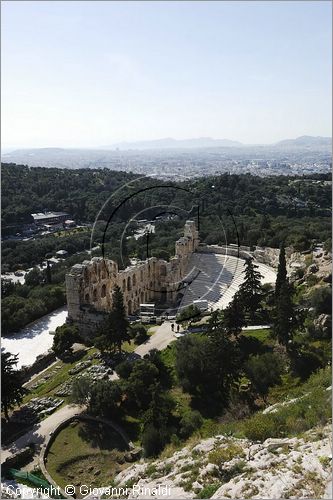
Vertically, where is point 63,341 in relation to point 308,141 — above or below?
below

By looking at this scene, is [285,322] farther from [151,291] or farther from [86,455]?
[151,291]

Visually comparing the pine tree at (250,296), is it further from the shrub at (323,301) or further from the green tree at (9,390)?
the green tree at (9,390)

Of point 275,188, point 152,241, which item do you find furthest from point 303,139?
point 152,241

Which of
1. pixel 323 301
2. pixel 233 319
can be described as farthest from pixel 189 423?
pixel 323 301

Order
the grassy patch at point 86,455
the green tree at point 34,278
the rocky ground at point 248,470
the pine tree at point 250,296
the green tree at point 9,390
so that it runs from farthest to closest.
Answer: the green tree at point 34,278 < the pine tree at point 250,296 < the green tree at point 9,390 < the grassy patch at point 86,455 < the rocky ground at point 248,470

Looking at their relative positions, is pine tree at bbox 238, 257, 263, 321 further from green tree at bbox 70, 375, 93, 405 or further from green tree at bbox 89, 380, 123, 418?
green tree at bbox 70, 375, 93, 405

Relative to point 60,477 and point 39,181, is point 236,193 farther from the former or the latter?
Answer: point 60,477

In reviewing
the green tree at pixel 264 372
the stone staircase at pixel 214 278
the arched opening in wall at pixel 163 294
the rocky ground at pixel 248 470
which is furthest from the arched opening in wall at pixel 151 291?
the rocky ground at pixel 248 470
